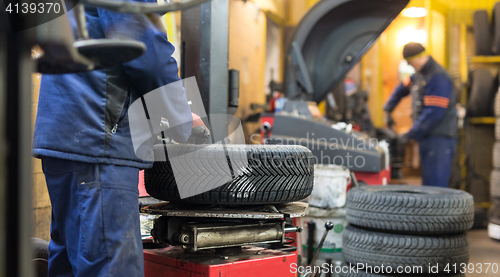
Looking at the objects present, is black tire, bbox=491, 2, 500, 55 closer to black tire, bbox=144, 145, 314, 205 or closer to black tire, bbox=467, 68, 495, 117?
black tire, bbox=467, 68, 495, 117

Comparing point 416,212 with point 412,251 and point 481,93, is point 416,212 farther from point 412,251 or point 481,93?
point 481,93

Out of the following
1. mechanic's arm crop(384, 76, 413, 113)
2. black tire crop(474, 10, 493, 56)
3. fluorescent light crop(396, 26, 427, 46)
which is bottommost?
mechanic's arm crop(384, 76, 413, 113)

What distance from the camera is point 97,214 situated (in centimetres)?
111

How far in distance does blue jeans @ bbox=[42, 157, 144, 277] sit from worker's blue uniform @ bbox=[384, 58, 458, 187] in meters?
3.51

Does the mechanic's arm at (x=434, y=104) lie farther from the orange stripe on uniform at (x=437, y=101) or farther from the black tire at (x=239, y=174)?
the black tire at (x=239, y=174)

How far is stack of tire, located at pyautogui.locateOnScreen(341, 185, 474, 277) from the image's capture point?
6.43ft

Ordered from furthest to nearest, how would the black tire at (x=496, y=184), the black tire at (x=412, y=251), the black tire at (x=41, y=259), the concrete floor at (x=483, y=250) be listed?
1. the black tire at (x=496, y=184)
2. the concrete floor at (x=483, y=250)
3. the black tire at (x=412, y=251)
4. the black tire at (x=41, y=259)

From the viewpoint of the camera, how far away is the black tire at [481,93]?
4.77 m

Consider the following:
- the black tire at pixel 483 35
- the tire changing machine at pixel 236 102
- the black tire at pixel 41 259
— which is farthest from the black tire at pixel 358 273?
the black tire at pixel 483 35

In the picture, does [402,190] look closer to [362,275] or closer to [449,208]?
[449,208]

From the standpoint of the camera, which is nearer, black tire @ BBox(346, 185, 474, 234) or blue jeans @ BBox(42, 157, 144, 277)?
blue jeans @ BBox(42, 157, 144, 277)

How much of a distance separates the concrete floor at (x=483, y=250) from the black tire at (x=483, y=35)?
2169mm

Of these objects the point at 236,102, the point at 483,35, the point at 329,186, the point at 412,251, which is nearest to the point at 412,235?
the point at 412,251

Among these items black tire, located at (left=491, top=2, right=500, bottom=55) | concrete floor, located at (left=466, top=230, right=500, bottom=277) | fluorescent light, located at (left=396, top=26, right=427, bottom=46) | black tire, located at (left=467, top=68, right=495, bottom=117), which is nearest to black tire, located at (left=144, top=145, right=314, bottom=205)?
concrete floor, located at (left=466, top=230, right=500, bottom=277)
